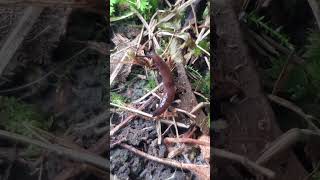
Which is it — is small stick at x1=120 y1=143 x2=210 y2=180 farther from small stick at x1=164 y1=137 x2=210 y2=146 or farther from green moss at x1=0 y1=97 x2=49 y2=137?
green moss at x1=0 y1=97 x2=49 y2=137

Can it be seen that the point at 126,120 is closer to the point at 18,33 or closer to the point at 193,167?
the point at 193,167

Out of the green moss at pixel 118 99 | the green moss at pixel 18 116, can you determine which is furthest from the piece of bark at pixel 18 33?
the green moss at pixel 118 99

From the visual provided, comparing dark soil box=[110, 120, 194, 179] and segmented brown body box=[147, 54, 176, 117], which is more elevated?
segmented brown body box=[147, 54, 176, 117]

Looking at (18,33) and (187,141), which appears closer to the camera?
(187,141)

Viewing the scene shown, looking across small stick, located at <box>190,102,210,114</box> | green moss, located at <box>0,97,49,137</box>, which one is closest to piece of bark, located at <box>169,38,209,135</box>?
small stick, located at <box>190,102,210,114</box>

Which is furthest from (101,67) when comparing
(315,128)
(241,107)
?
(315,128)

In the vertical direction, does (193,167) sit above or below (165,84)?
below

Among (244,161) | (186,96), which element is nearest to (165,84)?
(186,96)

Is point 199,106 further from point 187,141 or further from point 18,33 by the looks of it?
point 18,33

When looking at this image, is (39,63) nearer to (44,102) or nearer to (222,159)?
(44,102)

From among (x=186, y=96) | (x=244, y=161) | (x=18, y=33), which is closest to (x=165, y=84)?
(x=186, y=96)
